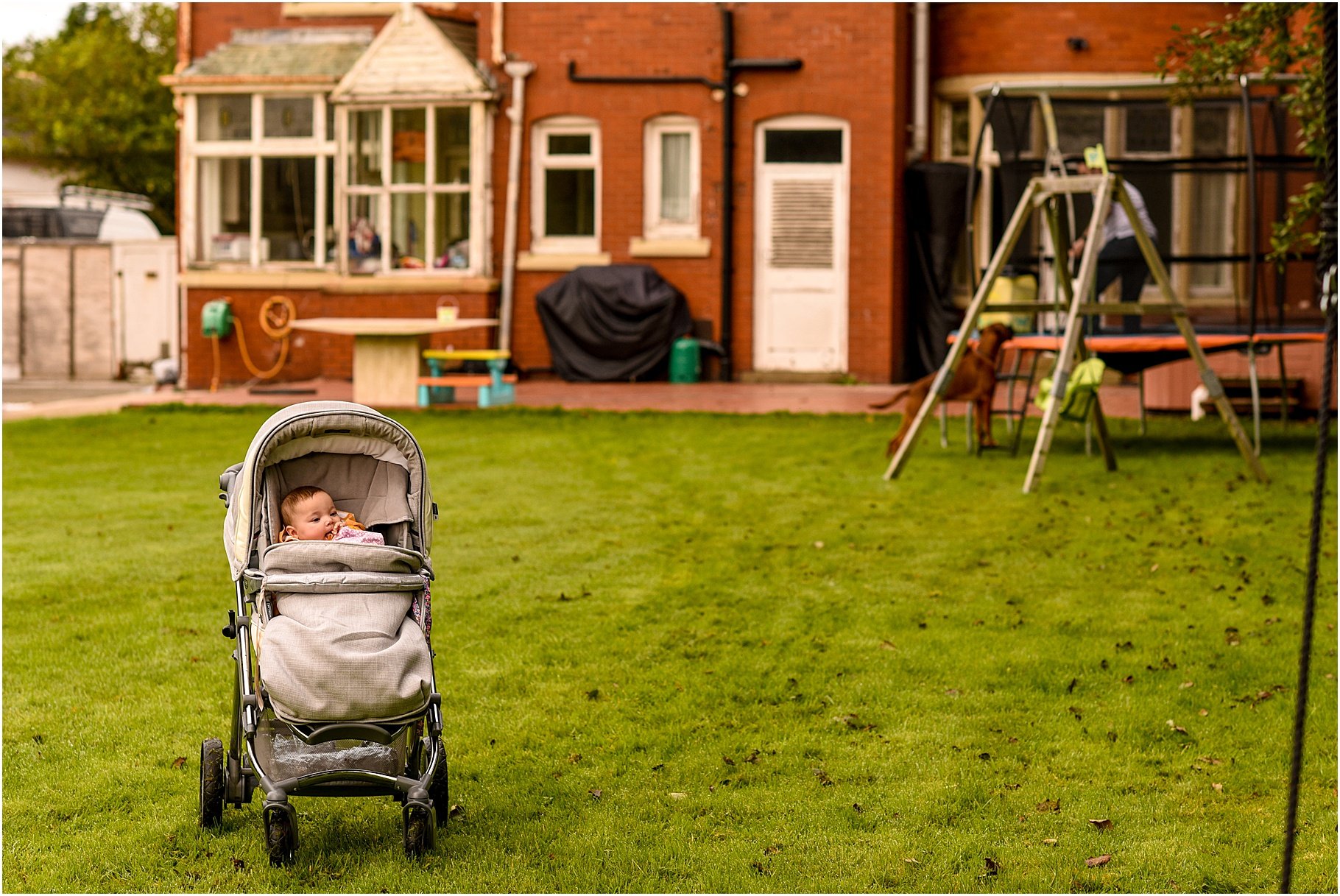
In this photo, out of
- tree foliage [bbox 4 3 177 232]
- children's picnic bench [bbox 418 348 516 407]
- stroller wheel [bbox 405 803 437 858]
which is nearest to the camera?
stroller wheel [bbox 405 803 437 858]

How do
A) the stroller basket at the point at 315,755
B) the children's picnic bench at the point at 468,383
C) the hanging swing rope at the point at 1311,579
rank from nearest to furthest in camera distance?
the hanging swing rope at the point at 1311,579, the stroller basket at the point at 315,755, the children's picnic bench at the point at 468,383

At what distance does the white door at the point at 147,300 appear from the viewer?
73.3ft

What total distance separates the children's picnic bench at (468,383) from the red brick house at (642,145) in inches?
95.0

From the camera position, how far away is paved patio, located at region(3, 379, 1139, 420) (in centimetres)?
1600

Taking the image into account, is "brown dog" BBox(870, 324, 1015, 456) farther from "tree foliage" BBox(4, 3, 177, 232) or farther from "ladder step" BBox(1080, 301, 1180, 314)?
"tree foliage" BBox(4, 3, 177, 232)

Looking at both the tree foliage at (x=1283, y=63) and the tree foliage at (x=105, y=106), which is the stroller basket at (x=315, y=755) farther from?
the tree foliage at (x=105, y=106)

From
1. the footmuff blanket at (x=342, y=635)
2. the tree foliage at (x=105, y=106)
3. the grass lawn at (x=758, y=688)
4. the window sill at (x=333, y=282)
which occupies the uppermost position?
the tree foliage at (x=105, y=106)

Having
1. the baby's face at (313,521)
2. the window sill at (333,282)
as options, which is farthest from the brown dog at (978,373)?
the window sill at (333,282)

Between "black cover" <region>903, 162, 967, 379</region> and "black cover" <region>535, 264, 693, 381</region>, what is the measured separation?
2.84 m

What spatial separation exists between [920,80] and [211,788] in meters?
16.4

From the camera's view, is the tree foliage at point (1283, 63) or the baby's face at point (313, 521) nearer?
the baby's face at point (313, 521)

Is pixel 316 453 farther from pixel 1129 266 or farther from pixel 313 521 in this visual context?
pixel 1129 266

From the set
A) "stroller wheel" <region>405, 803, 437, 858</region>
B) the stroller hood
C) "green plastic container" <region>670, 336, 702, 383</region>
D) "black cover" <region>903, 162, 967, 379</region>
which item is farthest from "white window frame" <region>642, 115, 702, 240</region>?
"stroller wheel" <region>405, 803, 437, 858</region>

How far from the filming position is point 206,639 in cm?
661
